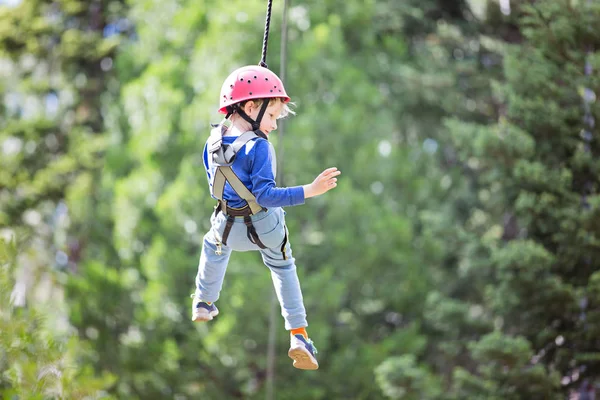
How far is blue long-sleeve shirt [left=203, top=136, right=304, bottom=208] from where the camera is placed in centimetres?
306

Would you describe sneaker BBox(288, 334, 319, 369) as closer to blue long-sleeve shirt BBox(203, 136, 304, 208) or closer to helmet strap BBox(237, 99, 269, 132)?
blue long-sleeve shirt BBox(203, 136, 304, 208)

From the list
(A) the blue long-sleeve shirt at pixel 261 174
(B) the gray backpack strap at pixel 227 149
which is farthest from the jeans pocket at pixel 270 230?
(B) the gray backpack strap at pixel 227 149

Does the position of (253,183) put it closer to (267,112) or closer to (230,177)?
(230,177)

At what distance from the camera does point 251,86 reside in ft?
10.5

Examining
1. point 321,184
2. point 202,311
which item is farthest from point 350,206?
point 321,184

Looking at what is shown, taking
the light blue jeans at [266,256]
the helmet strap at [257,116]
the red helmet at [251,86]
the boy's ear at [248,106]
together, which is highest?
the red helmet at [251,86]

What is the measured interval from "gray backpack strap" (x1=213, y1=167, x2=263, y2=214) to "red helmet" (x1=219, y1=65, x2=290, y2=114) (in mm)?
244

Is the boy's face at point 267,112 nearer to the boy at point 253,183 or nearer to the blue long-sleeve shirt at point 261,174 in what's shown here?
the boy at point 253,183

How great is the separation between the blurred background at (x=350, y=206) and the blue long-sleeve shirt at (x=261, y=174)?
8146 mm

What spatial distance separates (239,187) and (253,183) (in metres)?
0.09

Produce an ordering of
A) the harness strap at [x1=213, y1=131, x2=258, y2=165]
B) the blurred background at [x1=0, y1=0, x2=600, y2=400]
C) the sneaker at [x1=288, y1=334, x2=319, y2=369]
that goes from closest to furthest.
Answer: the harness strap at [x1=213, y1=131, x2=258, y2=165] < the sneaker at [x1=288, y1=334, x2=319, y2=369] < the blurred background at [x1=0, y1=0, x2=600, y2=400]

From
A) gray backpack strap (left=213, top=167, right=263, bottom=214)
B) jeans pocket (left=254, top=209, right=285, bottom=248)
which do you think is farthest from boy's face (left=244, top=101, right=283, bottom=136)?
jeans pocket (left=254, top=209, right=285, bottom=248)

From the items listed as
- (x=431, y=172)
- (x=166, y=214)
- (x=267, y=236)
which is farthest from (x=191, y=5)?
(x=267, y=236)

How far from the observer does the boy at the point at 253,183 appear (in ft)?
10.3
